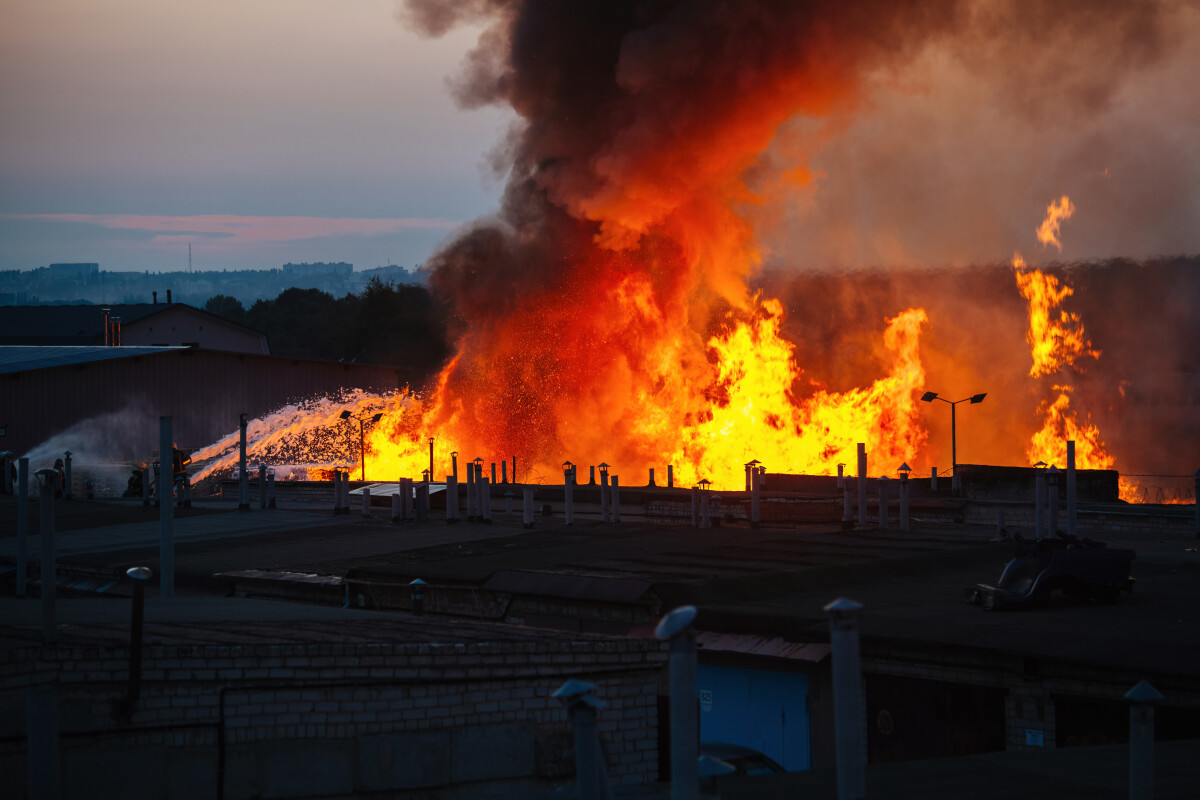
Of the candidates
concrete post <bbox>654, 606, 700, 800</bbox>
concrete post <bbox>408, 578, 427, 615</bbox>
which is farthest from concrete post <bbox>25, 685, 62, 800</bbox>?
concrete post <bbox>408, 578, 427, 615</bbox>

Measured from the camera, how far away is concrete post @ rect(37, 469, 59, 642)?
939 cm

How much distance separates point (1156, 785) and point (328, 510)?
28.4 m

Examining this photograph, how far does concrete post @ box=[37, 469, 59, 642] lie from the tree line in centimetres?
4811

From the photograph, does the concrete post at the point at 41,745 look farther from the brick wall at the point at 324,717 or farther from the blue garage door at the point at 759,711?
the blue garage door at the point at 759,711

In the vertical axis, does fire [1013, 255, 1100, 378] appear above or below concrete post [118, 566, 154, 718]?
above

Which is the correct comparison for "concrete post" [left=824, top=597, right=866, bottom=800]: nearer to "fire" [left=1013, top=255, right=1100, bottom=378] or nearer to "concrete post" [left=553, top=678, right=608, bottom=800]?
"concrete post" [left=553, top=678, right=608, bottom=800]

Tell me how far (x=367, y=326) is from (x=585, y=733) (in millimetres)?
96838

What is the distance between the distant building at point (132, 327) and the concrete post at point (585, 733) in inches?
3458

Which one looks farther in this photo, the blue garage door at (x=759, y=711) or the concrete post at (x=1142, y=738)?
the blue garage door at (x=759, y=711)

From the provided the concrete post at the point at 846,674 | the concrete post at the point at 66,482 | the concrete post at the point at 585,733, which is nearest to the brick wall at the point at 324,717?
the concrete post at the point at 585,733

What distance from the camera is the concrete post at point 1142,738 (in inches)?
271

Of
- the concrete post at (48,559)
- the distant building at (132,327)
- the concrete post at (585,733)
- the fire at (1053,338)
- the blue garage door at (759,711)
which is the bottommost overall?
the blue garage door at (759,711)

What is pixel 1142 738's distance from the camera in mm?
7027

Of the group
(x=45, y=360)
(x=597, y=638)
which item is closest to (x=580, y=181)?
(x=45, y=360)
